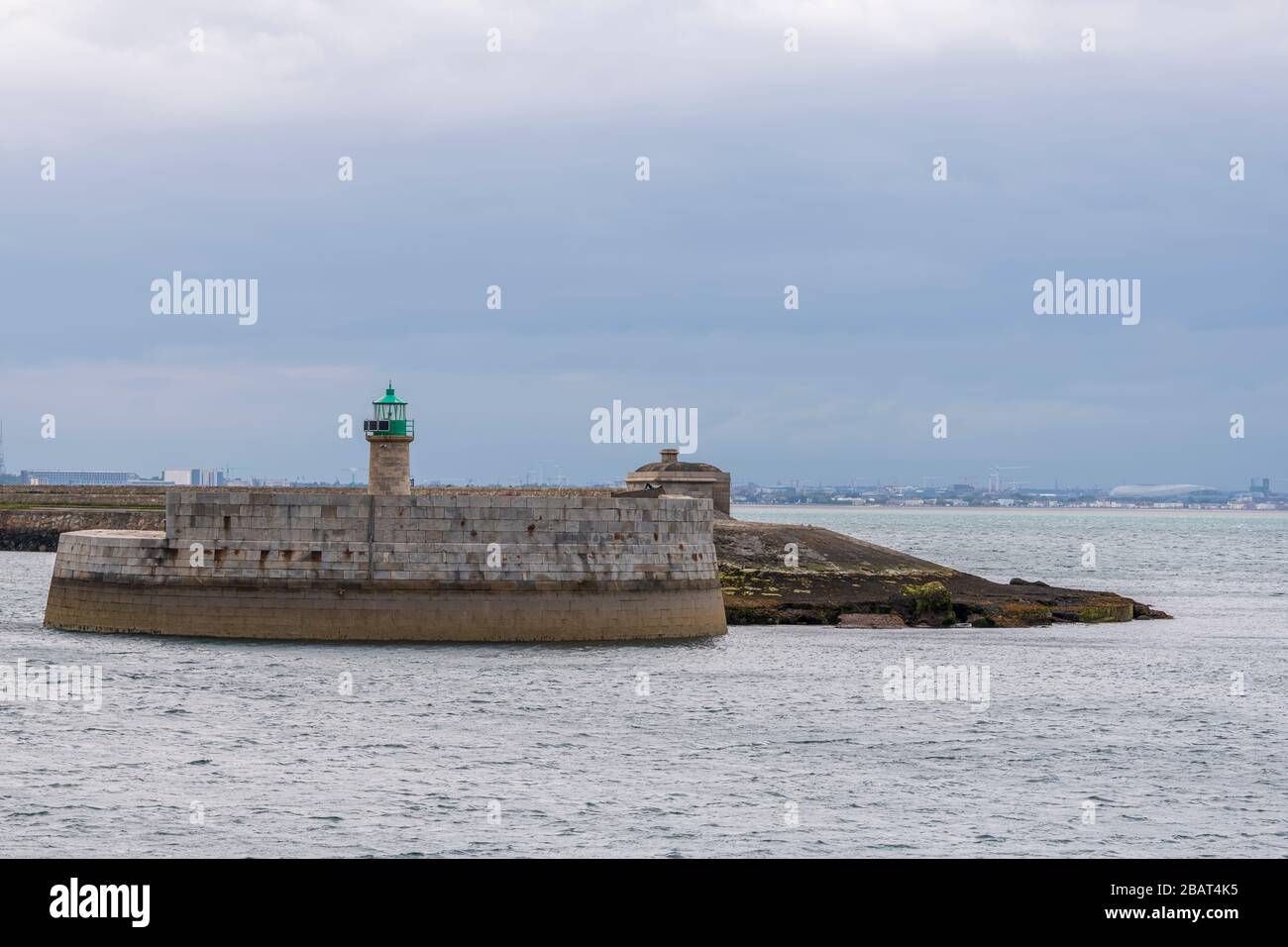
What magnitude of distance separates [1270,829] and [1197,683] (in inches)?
735

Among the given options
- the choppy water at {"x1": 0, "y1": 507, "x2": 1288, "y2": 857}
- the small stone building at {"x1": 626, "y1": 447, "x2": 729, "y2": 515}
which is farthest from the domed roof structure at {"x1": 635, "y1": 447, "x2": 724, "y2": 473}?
the choppy water at {"x1": 0, "y1": 507, "x2": 1288, "y2": 857}

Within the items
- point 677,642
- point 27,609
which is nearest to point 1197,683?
point 677,642

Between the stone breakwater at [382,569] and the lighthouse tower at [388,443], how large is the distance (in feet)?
15.4

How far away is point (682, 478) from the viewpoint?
2685 inches

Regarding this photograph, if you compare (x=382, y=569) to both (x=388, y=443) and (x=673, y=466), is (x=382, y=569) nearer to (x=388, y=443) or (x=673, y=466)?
(x=388, y=443)

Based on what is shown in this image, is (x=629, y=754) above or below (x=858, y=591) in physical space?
below

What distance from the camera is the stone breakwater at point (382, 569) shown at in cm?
4006

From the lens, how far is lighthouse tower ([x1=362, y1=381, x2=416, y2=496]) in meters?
45.8

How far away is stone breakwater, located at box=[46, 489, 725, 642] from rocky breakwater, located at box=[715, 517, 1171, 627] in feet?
46.2

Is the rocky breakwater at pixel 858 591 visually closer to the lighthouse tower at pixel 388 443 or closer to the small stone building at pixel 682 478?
the small stone building at pixel 682 478

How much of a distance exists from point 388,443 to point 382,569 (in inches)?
255

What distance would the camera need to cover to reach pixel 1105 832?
79.5 ft

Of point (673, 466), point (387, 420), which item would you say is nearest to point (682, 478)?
point (673, 466)
